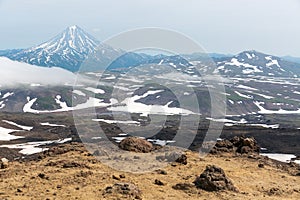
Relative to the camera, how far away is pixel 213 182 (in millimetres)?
23188

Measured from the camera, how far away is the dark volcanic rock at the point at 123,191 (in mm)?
20894

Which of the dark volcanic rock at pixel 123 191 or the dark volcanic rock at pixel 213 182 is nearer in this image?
the dark volcanic rock at pixel 123 191

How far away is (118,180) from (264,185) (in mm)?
8885

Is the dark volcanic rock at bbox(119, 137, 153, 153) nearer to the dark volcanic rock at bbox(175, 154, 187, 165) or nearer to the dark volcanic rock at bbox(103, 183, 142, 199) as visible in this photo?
the dark volcanic rock at bbox(175, 154, 187, 165)

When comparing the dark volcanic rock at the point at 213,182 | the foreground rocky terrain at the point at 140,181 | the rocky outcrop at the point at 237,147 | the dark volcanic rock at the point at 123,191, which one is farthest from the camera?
the rocky outcrop at the point at 237,147

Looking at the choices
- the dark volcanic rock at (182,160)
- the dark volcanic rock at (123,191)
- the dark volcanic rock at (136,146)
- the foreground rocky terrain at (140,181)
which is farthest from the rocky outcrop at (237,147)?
the dark volcanic rock at (123,191)

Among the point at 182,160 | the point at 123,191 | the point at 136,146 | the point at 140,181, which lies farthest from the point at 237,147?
the point at 123,191

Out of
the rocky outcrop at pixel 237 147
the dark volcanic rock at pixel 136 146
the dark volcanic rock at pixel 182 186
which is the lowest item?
the rocky outcrop at pixel 237 147

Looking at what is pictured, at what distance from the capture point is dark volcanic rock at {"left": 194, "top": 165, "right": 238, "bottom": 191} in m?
23.2

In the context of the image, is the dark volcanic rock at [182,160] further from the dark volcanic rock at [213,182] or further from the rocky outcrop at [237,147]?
the rocky outcrop at [237,147]

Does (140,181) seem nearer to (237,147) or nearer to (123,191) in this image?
(123,191)

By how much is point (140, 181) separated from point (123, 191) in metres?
2.95

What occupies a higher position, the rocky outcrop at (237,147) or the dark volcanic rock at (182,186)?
the dark volcanic rock at (182,186)

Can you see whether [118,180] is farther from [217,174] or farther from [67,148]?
[67,148]
